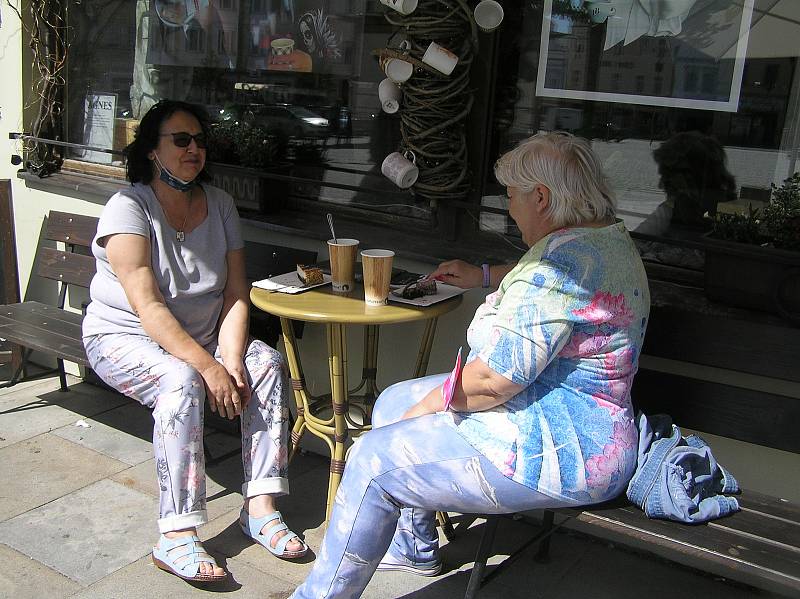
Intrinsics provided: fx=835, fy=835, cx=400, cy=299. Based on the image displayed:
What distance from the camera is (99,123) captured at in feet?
15.3

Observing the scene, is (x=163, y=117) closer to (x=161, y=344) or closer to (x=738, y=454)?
(x=161, y=344)

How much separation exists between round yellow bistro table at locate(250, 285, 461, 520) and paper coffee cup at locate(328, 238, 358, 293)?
0.04m

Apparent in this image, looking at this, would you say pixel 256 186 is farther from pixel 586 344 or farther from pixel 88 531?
pixel 586 344

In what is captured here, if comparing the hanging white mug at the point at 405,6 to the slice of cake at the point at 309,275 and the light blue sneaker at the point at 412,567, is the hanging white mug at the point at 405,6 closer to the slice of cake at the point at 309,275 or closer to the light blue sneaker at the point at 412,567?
the slice of cake at the point at 309,275

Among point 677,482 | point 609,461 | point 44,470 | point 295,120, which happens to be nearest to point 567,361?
→ point 609,461

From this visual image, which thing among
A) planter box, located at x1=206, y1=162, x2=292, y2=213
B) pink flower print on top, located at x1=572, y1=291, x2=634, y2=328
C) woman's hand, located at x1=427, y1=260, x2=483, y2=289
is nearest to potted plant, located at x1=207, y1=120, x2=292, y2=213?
planter box, located at x1=206, y1=162, x2=292, y2=213

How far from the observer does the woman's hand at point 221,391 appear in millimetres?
2875

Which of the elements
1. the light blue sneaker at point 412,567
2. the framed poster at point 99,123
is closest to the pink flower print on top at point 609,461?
the light blue sneaker at point 412,567

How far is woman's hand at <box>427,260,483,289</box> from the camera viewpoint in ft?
9.43

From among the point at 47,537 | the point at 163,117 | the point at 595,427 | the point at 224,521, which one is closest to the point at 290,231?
the point at 163,117

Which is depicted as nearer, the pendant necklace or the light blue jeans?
the light blue jeans

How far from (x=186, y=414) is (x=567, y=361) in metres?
1.31

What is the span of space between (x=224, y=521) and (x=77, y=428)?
46.4 inches

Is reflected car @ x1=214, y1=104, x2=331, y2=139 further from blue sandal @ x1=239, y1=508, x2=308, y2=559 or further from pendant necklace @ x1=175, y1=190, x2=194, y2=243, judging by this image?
blue sandal @ x1=239, y1=508, x2=308, y2=559
